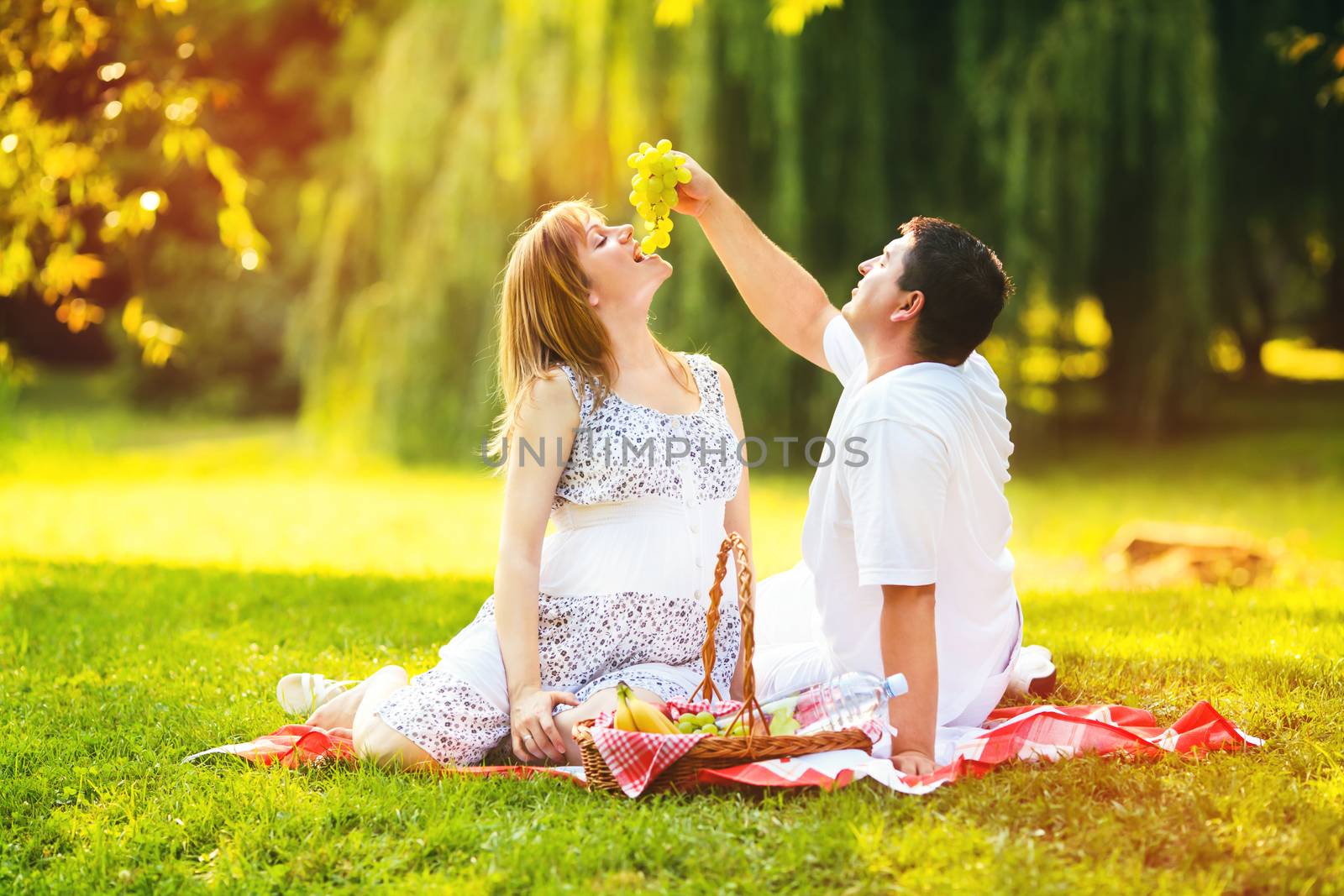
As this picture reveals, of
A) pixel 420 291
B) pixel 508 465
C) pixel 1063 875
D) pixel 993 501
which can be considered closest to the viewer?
pixel 1063 875

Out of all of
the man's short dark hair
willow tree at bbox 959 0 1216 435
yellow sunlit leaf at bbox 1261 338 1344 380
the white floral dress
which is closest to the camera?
the man's short dark hair

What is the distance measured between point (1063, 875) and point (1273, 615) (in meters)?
2.61

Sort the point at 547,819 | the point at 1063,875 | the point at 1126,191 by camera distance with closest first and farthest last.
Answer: the point at 1063,875, the point at 547,819, the point at 1126,191

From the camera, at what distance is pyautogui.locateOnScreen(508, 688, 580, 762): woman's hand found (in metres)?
3.06

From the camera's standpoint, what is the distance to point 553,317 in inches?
130

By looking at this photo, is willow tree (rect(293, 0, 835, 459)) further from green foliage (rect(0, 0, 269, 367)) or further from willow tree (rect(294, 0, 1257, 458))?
green foliage (rect(0, 0, 269, 367))

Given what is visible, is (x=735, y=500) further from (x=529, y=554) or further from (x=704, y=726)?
(x=704, y=726)

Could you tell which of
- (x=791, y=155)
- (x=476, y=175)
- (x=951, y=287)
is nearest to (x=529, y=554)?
(x=951, y=287)

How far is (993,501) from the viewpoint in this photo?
3020mm

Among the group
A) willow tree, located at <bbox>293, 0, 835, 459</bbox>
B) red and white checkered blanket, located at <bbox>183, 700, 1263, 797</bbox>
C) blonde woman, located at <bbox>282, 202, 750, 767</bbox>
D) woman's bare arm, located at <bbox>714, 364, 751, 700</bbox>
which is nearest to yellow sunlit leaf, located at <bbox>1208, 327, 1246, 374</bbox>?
willow tree, located at <bbox>293, 0, 835, 459</bbox>

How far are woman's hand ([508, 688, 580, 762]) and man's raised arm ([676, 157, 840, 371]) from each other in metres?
1.23

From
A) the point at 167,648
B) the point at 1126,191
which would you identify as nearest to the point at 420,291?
the point at 1126,191

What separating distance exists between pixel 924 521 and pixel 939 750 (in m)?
0.59

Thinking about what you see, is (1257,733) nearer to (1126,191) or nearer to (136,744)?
(136,744)
